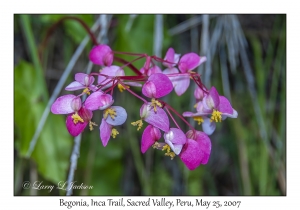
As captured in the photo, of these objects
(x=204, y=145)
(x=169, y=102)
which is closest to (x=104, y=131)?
(x=204, y=145)

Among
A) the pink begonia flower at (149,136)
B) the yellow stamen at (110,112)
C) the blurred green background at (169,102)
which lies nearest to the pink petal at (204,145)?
the pink begonia flower at (149,136)

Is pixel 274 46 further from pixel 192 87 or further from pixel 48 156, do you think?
pixel 48 156

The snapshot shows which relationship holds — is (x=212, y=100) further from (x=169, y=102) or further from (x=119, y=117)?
(x=169, y=102)

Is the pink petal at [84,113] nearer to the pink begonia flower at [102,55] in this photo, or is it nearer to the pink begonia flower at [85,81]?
the pink begonia flower at [85,81]

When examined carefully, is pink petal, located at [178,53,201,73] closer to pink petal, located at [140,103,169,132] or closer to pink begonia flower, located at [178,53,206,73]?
pink begonia flower, located at [178,53,206,73]

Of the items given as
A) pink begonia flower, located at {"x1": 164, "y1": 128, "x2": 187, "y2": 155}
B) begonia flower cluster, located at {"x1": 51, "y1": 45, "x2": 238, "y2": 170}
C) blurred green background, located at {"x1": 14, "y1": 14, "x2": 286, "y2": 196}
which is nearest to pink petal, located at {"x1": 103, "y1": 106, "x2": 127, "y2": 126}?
begonia flower cluster, located at {"x1": 51, "y1": 45, "x2": 238, "y2": 170}

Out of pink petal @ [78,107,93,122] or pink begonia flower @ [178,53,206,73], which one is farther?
pink begonia flower @ [178,53,206,73]
